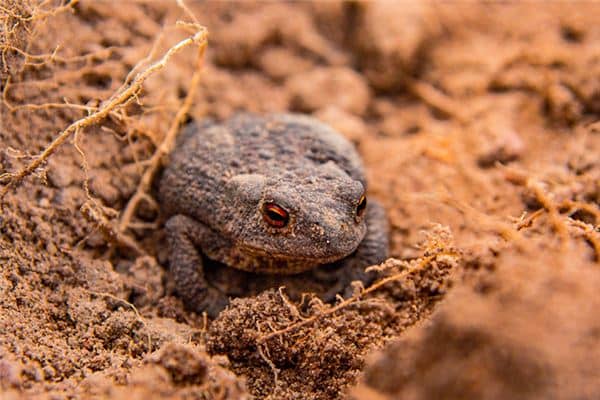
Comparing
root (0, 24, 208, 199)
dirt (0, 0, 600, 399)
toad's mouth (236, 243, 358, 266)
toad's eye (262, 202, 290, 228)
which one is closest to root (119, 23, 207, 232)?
dirt (0, 0, 600, 399)

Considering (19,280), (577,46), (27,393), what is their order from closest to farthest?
(27,393) → (19,280) → (577,46)

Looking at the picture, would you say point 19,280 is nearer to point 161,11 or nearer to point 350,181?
point 350,181

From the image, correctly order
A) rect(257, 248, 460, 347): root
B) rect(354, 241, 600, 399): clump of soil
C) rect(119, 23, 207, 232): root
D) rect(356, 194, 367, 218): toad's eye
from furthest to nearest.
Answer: rect(119, 23, 207, 232): root → rect(356, 194, 367, 218): toad's eye → rect(257, 248, 460, 347): root → rect(354, 241, 600, 399): clump of soil

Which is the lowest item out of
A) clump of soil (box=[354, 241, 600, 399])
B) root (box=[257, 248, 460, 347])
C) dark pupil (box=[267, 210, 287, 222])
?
clump of soil (box=[354, 241, 600, 399])

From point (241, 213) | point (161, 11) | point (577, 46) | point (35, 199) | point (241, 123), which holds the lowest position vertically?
point (35, 199)

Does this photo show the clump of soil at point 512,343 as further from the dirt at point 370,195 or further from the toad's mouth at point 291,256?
the toad's mouth at point 291,256

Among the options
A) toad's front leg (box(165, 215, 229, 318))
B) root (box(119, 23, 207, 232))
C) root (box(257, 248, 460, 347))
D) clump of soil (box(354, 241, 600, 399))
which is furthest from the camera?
root (box(119, 23, 207, 232))

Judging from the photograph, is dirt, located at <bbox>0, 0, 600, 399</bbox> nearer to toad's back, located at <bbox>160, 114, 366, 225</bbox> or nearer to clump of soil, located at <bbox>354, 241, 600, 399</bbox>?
clump of soil, located at <bbox>354, 241, 600, 399</bbox>

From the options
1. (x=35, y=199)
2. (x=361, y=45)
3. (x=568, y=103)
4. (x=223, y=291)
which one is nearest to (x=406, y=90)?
(x=361, y=45)
